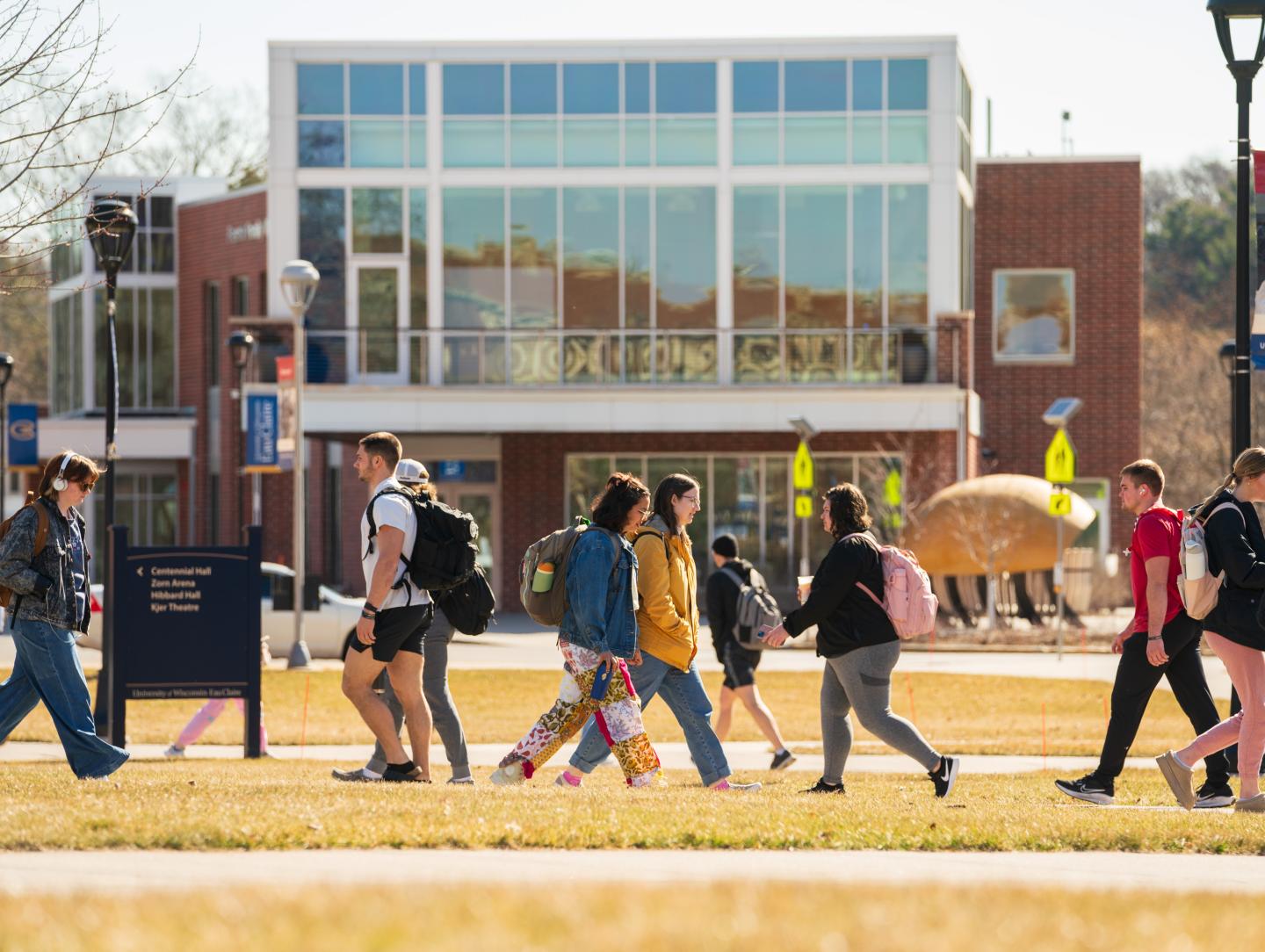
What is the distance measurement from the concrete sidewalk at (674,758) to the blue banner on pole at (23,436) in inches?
807

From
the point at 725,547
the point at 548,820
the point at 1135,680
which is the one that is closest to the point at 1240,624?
the point at 1135,680

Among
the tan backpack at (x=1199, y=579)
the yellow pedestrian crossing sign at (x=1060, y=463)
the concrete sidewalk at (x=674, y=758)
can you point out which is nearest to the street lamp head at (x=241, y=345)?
the yellow pedestrian crossing sign at (x=1060, y=463)

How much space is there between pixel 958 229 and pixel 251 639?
23700 mm

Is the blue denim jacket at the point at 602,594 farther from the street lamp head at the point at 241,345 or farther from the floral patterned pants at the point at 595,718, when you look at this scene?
the street lamp head at the point at 241,345

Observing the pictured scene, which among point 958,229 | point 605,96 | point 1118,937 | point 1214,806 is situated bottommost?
point 1214,806

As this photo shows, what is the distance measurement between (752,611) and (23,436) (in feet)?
84.5

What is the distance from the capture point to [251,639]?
13836 mm

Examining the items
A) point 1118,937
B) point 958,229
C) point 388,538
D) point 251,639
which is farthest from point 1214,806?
point 958,229

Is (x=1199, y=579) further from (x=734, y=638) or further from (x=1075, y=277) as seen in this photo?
(x=1075, y=277)

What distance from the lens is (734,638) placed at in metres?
14.5

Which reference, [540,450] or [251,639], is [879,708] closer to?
[251,639]

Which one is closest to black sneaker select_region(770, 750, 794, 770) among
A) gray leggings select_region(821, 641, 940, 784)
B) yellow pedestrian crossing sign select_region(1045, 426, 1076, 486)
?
gray leggings select_region(821, 641, 940, 784)

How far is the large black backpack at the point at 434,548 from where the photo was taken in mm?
10617

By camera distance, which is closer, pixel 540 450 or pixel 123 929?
pixel 123 929
